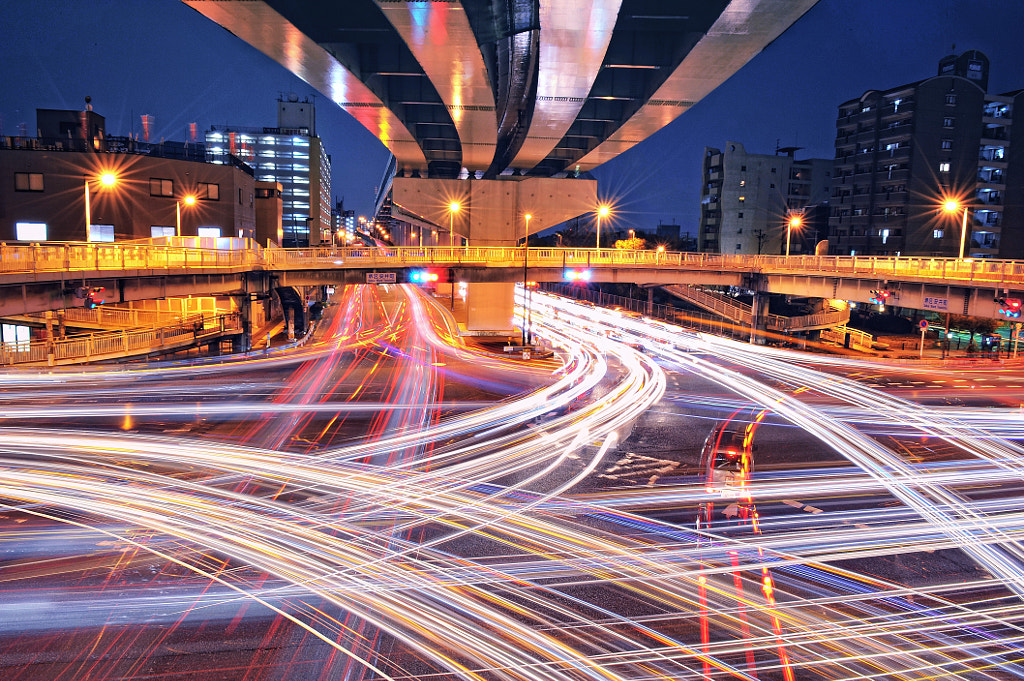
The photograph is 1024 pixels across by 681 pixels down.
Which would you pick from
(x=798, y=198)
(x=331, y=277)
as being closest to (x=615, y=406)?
(x=331, y=277)

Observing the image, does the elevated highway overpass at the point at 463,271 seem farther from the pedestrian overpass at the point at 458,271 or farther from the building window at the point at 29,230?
the building window at the point at 29,230

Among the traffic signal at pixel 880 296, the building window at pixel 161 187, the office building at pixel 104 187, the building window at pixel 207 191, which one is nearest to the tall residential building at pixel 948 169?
the traffic signal at pixel 880 296

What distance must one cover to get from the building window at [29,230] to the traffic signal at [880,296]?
55691 millimetres

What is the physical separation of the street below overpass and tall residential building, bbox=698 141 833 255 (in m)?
67.5

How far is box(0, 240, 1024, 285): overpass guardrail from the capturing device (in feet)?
76.3

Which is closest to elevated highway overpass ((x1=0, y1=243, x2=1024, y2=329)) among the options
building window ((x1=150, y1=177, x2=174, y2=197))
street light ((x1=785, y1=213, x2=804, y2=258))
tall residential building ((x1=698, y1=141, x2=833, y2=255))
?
street light ((x1=785, y1=213, x2=804, y2=258))

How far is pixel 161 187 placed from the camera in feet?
164

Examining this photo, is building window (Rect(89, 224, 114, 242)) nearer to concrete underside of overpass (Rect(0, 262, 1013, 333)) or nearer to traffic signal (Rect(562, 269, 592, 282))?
concrete underside of overpass (Rect(0, 262, 1013, 333))

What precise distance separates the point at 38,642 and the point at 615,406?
1697 cm

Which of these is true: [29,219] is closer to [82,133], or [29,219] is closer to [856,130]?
[82,133]

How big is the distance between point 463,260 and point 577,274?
279 inches

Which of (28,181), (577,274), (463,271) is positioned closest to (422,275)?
(463,271)

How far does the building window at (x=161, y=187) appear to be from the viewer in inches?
1951

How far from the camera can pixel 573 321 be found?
5056cm
